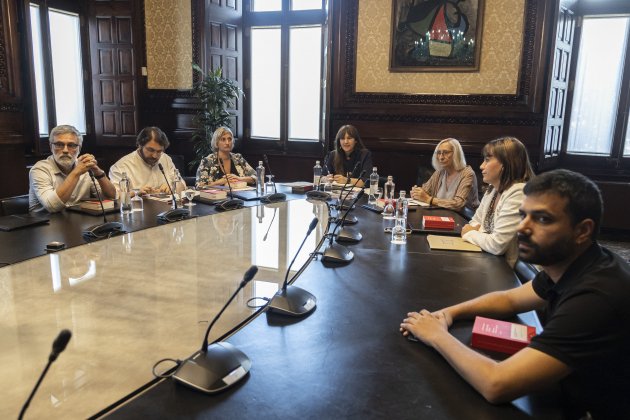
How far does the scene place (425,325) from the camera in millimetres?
1271

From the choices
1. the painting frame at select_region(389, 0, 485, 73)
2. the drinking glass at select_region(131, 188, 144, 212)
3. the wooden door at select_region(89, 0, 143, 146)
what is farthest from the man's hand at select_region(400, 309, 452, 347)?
the wooden door at select_region(89, 0, 143, 146)

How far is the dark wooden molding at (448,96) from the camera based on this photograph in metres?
4.61

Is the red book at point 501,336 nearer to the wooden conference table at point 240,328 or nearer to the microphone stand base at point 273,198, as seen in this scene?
the wooden conference table at point 240,328

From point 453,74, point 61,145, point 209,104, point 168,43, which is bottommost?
point 61,145

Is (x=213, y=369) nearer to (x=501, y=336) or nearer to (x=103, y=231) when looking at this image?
(x=501, y=336)

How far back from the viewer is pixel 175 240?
7.79ft

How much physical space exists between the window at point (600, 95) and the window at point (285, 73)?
2.83 meters

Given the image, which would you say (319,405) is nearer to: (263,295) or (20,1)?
(263,295)

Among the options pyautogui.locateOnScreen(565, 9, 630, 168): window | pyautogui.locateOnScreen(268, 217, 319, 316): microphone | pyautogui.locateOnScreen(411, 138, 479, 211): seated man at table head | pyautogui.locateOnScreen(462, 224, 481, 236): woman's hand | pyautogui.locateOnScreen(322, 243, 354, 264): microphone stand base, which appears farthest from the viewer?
pyautogui.locateOnScreen(565, 9, 630, 168): window

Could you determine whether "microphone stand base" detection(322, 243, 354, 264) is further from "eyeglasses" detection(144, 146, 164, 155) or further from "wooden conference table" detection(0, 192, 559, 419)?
"eyeglasses" detection(144, 146, 164, 155)

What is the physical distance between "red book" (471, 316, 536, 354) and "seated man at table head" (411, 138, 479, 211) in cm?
204

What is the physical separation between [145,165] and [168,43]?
2623 mm

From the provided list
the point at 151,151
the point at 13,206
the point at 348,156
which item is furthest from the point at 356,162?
the point at 13,206

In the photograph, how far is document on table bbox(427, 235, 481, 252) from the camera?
216 centimetres
